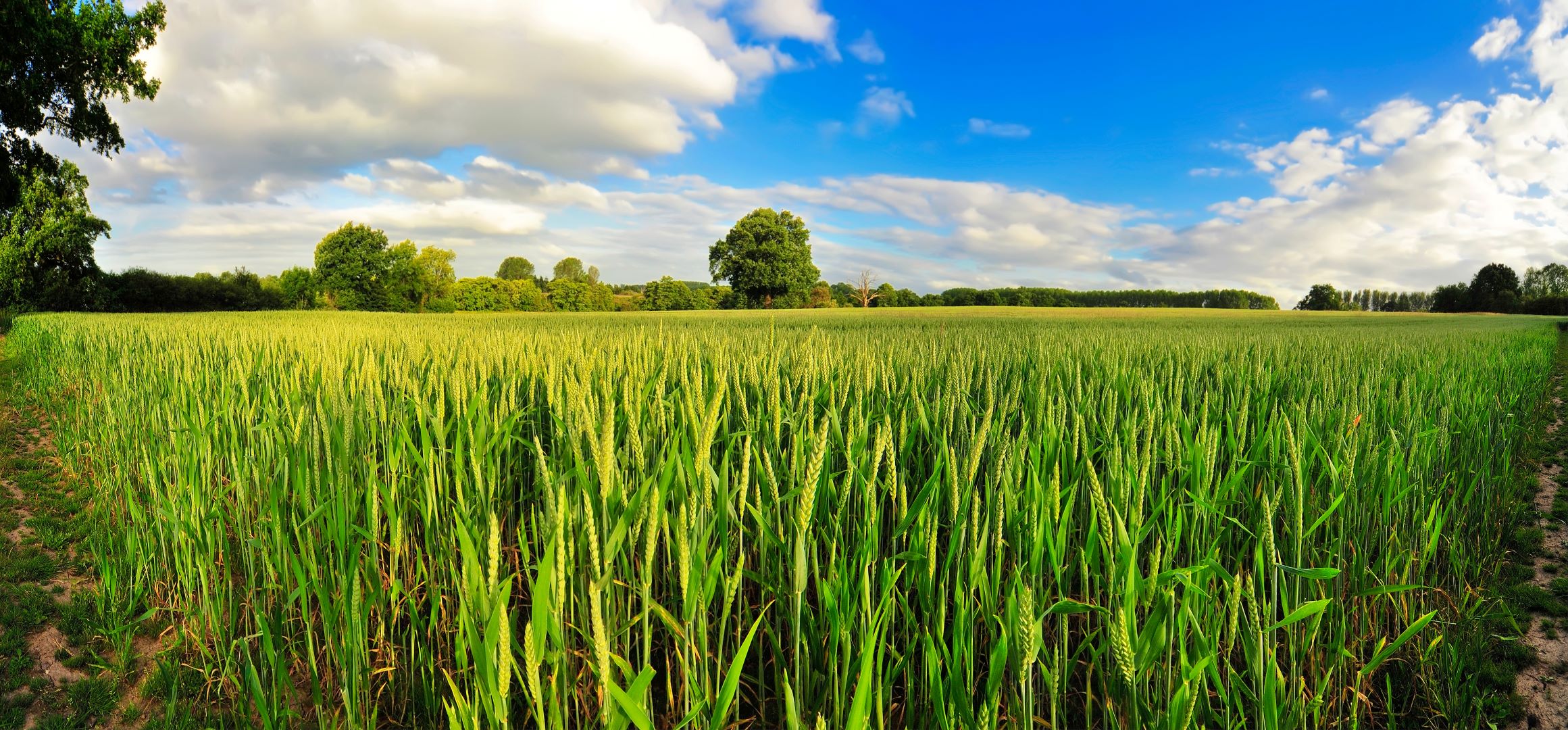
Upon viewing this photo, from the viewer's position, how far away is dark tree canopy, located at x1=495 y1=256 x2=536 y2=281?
309ft

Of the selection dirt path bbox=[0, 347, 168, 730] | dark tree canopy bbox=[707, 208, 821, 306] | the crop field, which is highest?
dark tree canopy bbox=[707, 208, 821, 306]

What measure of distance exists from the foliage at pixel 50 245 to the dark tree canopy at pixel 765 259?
35.9m

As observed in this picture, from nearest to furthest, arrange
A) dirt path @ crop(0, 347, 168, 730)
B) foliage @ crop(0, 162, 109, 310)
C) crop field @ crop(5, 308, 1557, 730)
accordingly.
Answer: crop field @ crop(5, 308, 1557, 730), dirt path @ crop(0, 347, 168, 730), foliage @ crop(0, 162, 109, 310)

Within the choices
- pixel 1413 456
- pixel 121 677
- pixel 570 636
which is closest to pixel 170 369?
pixel 121 677

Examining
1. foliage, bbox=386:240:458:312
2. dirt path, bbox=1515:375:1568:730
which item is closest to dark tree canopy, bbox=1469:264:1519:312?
dirt path, bbox=1515:375:1568:730

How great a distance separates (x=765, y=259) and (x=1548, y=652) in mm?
51530

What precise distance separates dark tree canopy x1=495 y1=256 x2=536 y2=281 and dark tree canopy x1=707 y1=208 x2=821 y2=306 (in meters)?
50.6

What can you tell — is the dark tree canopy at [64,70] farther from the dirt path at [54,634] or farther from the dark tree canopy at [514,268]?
the dark tree canopy at [514,268]

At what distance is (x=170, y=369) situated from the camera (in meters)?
5.28

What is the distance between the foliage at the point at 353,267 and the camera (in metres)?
49.8

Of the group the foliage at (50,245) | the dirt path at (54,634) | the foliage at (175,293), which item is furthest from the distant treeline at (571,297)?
the dirt path at (54,634)

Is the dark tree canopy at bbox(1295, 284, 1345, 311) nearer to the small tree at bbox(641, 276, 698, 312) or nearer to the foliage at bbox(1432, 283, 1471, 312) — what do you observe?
the foliage at bbox(1432, 283, 1471, 312)

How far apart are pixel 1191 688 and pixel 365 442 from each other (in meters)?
2.72

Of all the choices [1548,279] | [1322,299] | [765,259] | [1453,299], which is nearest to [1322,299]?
[1322,299]
